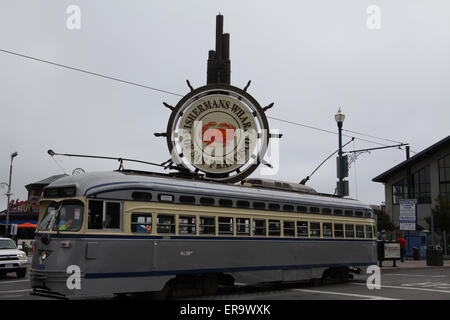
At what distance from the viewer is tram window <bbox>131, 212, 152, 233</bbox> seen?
13.0 meters

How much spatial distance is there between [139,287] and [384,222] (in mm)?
49670

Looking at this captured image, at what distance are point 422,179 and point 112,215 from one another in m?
51.2

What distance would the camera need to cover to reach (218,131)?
23719mm

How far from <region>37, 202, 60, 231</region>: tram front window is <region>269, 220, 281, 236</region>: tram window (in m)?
6.56

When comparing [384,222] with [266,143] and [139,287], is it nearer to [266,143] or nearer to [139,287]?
[266,143]

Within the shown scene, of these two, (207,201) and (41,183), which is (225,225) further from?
(41,183)

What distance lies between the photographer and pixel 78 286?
11820 mm

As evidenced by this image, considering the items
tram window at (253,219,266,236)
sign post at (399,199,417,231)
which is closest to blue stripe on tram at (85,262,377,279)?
tram window at (253,219,266,236)

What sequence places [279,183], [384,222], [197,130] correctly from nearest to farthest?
[279,183], [197,130], [384,222]

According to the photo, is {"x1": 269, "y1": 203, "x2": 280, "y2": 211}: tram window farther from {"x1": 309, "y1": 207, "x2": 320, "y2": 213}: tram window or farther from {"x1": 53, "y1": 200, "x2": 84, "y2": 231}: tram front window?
{"x1": 53, "y1": 200, "x2": 84, "y2": 231}: tram front window

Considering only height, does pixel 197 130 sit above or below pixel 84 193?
above

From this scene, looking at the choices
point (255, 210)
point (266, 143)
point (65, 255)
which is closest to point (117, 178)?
point (65, 255)

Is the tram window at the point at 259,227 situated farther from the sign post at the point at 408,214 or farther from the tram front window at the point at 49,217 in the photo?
the sign post at the point at 408,214

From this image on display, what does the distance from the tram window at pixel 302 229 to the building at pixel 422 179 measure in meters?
40.0
